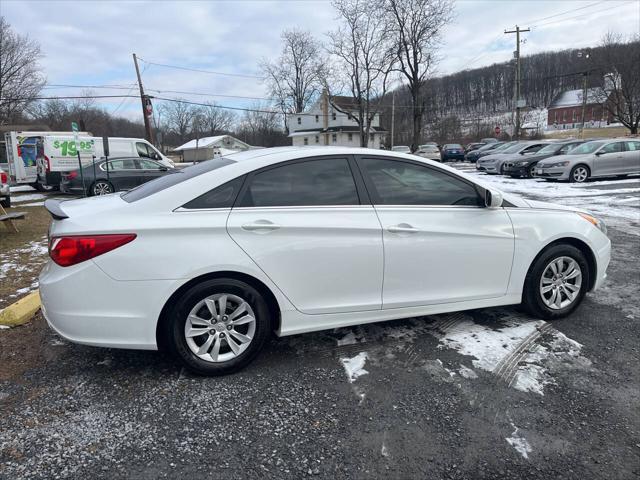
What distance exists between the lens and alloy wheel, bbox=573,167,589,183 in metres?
16.3

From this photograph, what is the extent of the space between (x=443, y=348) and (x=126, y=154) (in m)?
16.7

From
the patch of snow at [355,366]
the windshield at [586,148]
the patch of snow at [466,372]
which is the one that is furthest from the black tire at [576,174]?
the patch of snow at [355,366]

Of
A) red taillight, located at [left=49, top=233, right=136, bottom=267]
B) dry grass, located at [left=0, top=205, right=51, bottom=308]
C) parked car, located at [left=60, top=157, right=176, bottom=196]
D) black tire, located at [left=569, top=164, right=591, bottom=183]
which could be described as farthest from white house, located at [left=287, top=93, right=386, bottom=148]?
red taillight, located at [left=49, top=233, right=136, bottom=267]

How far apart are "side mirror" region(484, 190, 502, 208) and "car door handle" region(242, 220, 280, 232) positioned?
180 cm

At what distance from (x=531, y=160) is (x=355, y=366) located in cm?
1885

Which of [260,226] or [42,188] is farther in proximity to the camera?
[42,188]

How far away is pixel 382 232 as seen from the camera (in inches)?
130

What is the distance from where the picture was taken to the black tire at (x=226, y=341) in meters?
2.89

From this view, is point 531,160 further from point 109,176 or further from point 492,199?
point 492,199

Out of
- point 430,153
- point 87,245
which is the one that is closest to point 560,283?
point 87,245

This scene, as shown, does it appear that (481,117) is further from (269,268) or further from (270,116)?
(269,268)

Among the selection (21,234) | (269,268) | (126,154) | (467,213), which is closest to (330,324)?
(269,268)

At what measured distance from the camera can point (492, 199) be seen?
3.64 m

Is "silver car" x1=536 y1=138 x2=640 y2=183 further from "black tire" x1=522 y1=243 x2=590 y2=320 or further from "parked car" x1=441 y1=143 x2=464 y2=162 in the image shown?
"parked car" x1=441 y1=143 x2=464 y2=162
